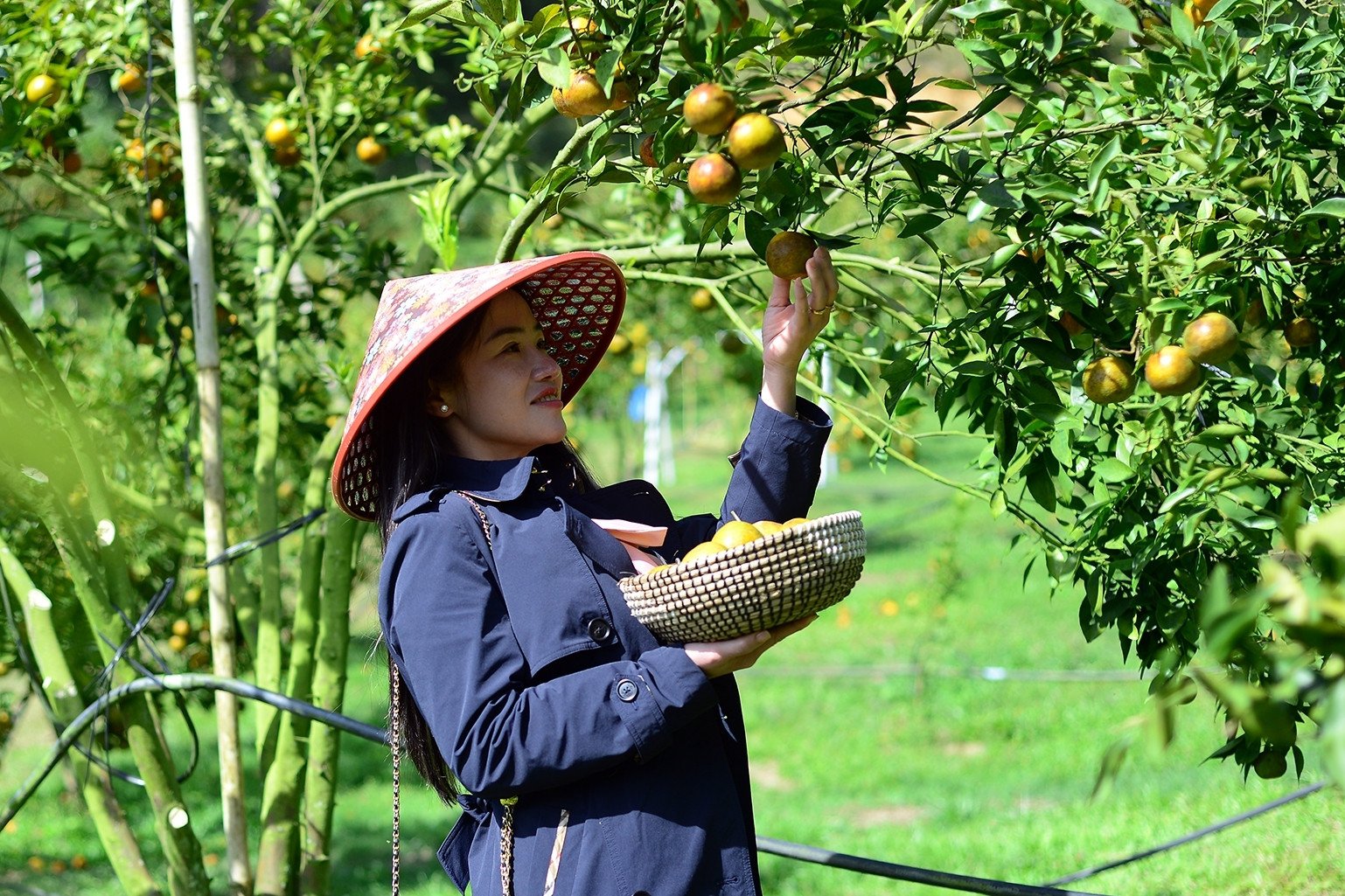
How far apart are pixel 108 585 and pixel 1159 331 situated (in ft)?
6.78

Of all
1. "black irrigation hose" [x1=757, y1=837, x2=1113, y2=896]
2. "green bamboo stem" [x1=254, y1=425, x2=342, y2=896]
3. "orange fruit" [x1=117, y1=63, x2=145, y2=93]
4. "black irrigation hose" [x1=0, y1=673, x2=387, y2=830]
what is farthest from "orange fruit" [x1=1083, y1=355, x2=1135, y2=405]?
"orange fruit" [x1=117, y1=63, x2=145, y2=93]

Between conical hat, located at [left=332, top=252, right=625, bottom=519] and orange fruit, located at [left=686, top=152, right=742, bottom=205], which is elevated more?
orange fruit, located at [left=686, top=152, right=742, bottom=205]

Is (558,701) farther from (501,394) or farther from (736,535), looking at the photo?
(501,394)

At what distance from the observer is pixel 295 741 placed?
2.54m

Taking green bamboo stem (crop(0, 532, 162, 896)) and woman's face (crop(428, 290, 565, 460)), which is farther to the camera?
green bamboo stem (crop(0, 532, 162, 896))

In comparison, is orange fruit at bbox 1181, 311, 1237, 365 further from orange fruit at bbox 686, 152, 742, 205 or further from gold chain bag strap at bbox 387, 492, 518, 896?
gold chain bag strap at bbox 387, 492, 518, 896

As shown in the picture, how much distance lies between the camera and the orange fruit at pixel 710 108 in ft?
3.83

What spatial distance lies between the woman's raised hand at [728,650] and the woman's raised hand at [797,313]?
34cm

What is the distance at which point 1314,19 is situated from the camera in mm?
1535

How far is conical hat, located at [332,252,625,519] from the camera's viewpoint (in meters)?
1.45

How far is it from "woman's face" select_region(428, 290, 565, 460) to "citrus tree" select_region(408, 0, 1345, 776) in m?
0.17

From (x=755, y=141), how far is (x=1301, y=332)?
94 centimetres

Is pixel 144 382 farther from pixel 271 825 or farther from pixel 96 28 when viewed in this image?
pixel 271 825

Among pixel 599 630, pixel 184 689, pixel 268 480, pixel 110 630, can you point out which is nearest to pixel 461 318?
pixel 599 630
